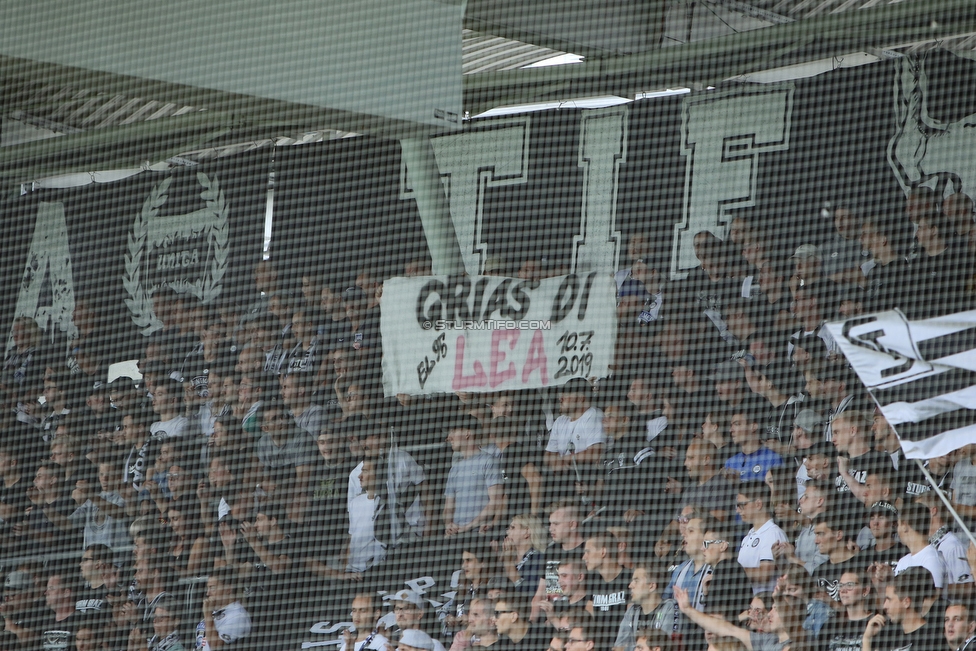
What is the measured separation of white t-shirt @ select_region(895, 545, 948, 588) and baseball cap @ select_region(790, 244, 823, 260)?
121 cm

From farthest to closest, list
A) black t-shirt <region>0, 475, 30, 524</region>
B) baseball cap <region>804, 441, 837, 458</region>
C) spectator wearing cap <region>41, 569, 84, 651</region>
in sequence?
1. black t-shirt <region>0, 475, 30, 524</region>
2. spectator wearing cap <region>41, 569, 84, 651</region>
3. baseball cap <region>804, 441, 837, 458</region>

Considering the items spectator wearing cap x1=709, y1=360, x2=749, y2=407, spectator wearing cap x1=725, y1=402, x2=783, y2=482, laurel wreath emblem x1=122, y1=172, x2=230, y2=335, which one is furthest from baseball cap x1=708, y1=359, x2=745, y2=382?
laurel wreath emblem x1=122, y1=172, x2=230, y2=335

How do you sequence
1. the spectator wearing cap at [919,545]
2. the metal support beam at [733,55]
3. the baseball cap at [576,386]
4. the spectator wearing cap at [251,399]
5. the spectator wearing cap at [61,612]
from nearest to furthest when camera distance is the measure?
1. the spectator wearing cap at [919,545]
2. the metal support beam at [733,55]
3. the baseball cap at [576,386]
4. the spectator wearing cap at [61,612]
5. the spectator wearing cap at [251,399]

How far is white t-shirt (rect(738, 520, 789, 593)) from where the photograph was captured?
13.4ft

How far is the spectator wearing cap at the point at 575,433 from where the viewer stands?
188 inches

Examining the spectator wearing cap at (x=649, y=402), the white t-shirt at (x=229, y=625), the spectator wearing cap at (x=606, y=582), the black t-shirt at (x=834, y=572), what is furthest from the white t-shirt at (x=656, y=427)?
the white t-shirt at (x=229, y=625)

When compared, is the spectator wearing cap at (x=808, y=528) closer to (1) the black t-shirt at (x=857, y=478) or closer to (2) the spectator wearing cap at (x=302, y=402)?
(1) the black t-shirt at (x=857, y=478)

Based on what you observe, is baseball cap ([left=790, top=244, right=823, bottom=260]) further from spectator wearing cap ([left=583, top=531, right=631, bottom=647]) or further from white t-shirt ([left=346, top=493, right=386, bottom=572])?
white t-shirt ([left=346, top=493, right=386, bottom=572])

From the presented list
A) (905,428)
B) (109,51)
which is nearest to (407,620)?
(905,428)

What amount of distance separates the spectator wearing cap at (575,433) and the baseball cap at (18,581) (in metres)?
2.43

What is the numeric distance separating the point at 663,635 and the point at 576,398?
1.08m

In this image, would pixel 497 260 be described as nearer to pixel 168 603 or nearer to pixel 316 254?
pixel 316 254

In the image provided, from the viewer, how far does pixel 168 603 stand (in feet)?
17.1

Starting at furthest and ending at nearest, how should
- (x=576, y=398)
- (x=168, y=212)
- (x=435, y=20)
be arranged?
(x=168, y=212)
(x=576, y=398)
(x=435, y=20)
